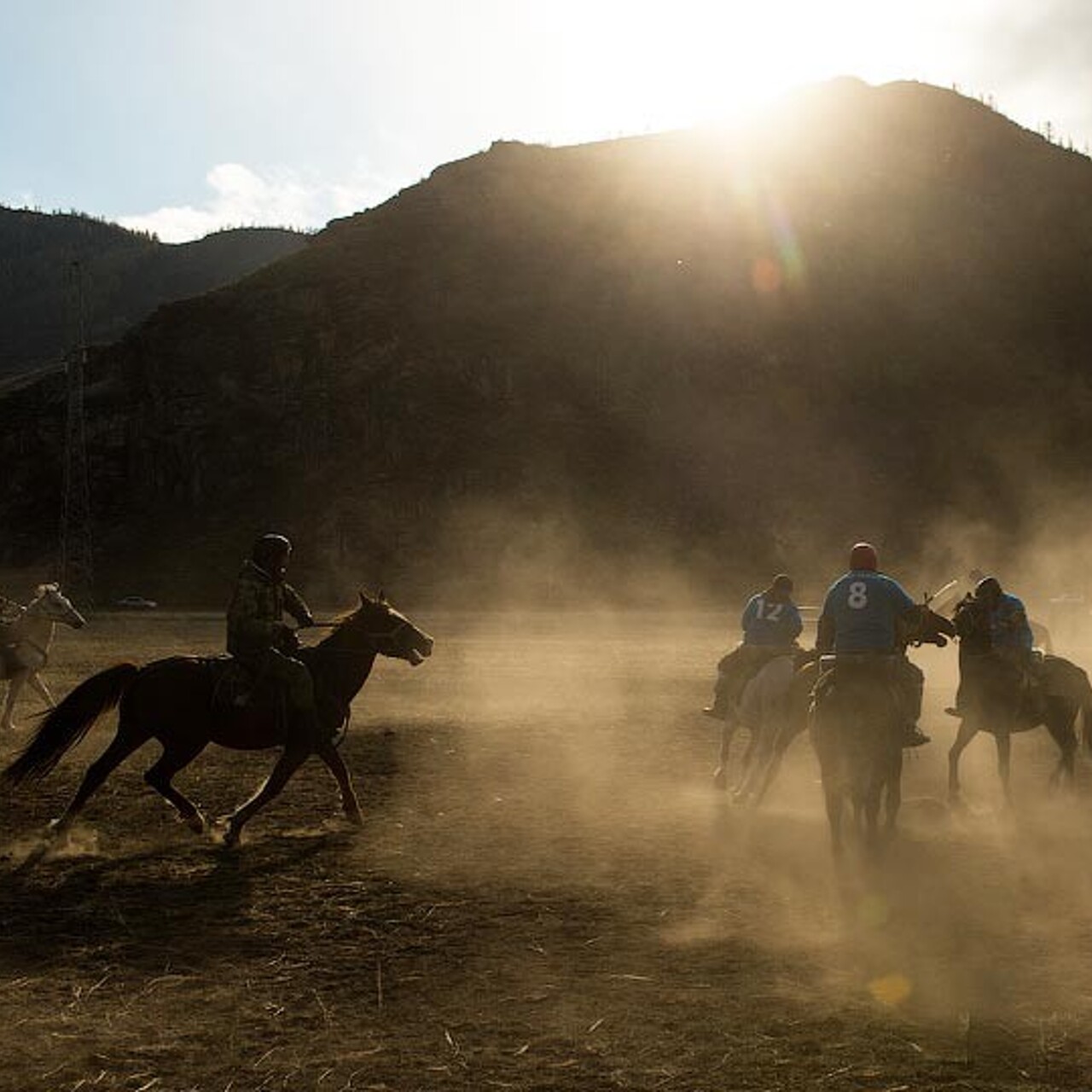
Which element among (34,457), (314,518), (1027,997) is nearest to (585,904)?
(1027,997)

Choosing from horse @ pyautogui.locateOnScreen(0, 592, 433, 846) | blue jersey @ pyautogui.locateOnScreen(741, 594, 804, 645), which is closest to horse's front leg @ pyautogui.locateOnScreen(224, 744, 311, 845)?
horse @ pyautogui.locateOnScreen(0, 592, 433, 846)

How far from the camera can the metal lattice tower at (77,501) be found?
67688mm

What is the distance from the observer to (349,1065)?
6.45 m

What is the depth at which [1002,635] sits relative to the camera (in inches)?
569

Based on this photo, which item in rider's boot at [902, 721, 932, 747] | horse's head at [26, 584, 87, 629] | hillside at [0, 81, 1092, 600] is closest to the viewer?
rider's boot at [902, 721, 932, 747]

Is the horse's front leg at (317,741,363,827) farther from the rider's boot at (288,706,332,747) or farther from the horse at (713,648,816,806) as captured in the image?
the horse at (713,648,816,806)

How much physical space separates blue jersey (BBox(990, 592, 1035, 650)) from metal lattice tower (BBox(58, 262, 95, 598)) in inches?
2256

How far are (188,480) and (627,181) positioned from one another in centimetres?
4377

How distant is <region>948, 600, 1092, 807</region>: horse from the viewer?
46.7 feet

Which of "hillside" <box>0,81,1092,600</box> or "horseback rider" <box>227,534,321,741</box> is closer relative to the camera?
"horseback rider" <box>227,534,321,741</box>

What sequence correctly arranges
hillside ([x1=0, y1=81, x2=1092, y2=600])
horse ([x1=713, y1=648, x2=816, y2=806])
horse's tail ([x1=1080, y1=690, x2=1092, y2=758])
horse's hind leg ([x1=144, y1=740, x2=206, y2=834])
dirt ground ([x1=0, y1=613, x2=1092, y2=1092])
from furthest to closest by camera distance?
hillside ([x1=0, y1=81, x2=1092, y2=600]) → horse's tail ([x1=1080, y1=690, x2=1092, y2=758]) → horse ([x1=713, y1=648, x2=816, y2=806]) → horse's hind leg ([x1=144, y1=740, x2=206, y2=834]) → dirt ground ([x1=0, y1=613, x2=1092, y2=1092])

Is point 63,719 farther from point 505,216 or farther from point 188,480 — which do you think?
point 505,216

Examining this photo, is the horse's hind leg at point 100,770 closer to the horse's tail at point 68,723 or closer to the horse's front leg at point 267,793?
the horse's tail at point 68,723

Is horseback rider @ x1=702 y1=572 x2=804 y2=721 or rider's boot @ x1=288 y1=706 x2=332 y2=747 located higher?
horseback rider @ x1=702 y1=572 x2=804 y2=721
